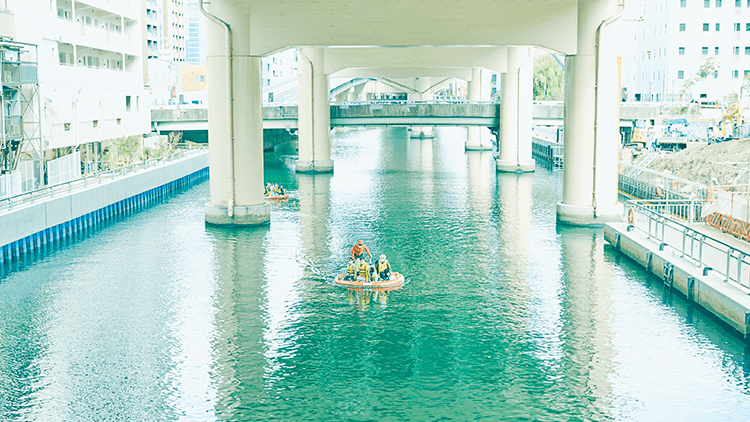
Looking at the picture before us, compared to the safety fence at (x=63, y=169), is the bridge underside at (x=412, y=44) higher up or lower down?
higher up

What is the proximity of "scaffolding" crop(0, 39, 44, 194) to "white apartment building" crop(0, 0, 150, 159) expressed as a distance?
93 centimetres

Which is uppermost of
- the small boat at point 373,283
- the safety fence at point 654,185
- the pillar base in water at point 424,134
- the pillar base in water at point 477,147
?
the pillar base in water at point 424,134

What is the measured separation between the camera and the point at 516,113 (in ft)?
240

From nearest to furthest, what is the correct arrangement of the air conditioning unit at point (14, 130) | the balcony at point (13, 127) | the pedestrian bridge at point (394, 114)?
the balcony at point (13, 127)
the air conditioning unit at point (14, 130)
the pedestrian bridge at point (394, 114)

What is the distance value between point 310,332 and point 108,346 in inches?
226

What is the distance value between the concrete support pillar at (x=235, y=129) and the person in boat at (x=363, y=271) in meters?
14.0

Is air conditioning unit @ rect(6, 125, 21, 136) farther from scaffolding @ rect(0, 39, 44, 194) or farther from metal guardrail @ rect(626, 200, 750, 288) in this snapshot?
metal guardrail @ rect(626, 200, 750, 288)

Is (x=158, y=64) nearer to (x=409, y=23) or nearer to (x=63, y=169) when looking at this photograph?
(x=63, y=169)

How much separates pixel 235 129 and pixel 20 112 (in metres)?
14.6

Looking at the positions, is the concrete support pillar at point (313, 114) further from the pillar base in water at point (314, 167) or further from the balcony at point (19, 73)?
the balcony at point (19, 73)

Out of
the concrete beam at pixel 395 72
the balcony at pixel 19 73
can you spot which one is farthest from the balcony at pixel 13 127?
the concrete beam at pixel 395 72

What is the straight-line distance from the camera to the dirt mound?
4812 cm

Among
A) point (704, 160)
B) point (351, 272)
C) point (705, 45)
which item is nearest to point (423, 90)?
point (705, 45)

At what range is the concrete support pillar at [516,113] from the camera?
72.8 meters
